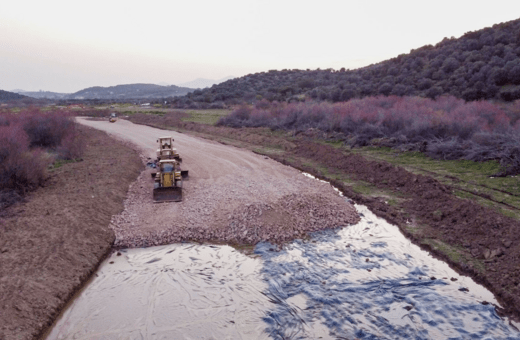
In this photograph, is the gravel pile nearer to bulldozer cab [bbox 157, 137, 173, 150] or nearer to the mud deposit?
the mud deposit

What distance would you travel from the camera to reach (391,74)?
162 feet

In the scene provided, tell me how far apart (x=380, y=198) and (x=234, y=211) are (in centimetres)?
628

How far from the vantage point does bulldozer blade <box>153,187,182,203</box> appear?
1512 cm

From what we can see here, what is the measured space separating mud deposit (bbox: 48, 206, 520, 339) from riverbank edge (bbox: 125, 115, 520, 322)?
321 millimetres

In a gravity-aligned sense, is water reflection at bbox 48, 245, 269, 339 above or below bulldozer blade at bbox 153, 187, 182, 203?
below

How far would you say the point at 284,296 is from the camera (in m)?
9.03

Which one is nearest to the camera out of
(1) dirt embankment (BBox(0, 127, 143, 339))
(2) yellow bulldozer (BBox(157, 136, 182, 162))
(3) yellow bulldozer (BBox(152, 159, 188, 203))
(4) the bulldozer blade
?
(1) dirt embankment (BBox(0, 127, 143, 339))

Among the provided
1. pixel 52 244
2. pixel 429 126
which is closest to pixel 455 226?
pixel 429 126

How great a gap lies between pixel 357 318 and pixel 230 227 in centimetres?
574

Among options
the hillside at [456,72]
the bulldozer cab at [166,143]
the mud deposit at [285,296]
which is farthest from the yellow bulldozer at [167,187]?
the hillside at [456,72]

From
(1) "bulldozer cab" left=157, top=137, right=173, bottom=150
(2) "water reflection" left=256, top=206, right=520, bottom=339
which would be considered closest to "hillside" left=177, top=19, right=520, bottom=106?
(1) "bulldozer cab" left=157, top=137, right=173, bottom=150

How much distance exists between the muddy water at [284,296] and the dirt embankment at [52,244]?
1.53 ft

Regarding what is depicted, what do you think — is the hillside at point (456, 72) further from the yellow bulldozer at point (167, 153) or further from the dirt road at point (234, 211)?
the yellow bulldozer at point (167, 153)

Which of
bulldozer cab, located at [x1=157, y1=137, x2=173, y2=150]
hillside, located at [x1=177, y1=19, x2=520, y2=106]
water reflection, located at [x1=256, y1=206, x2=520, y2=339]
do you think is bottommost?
water reflection, located at [x1=256, y1=206, x2=520, y2=339]
